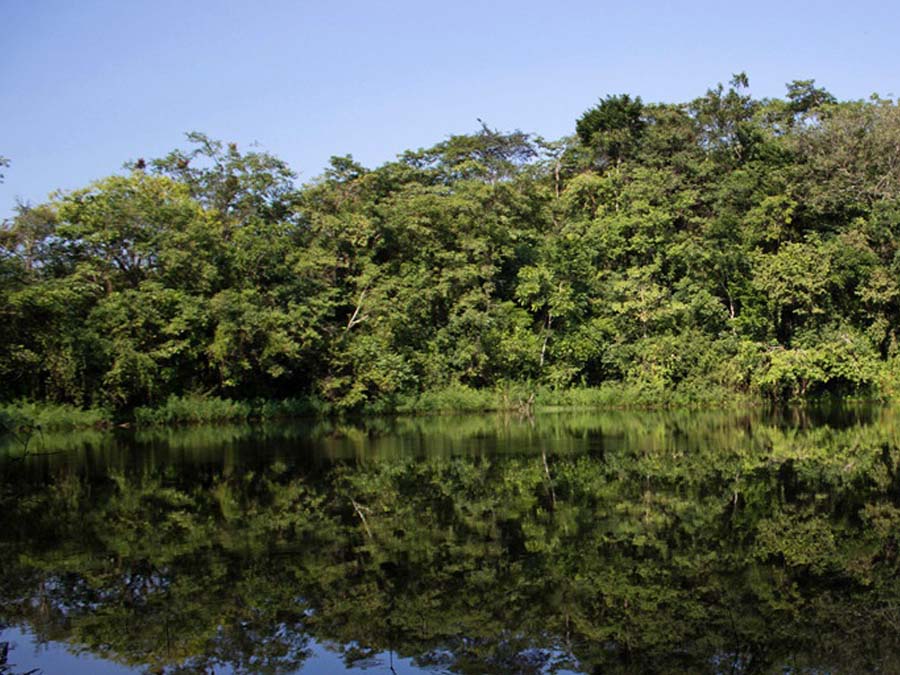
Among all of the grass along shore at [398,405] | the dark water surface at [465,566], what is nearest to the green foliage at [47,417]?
the grass along shore at [398,405]

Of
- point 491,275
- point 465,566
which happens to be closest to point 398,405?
point 491,275

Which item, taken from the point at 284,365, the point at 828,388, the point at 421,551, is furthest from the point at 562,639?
the point at 828,388

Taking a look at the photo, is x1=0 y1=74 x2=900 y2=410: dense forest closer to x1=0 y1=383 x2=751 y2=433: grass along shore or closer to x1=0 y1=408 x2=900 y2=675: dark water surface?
x1=0 y1=383 x2=751 y2=433: grass along shore

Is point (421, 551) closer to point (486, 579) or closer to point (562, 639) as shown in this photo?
point (486, 579)

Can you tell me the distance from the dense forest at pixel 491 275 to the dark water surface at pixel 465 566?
13.1 metres

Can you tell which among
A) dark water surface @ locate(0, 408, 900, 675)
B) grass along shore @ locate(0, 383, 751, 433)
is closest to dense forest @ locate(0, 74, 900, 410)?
grass along shore @ locate(0, 383, 751, 433)

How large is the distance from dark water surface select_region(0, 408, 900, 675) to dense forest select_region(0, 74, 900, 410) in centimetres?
1307

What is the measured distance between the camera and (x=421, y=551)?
8531 mm

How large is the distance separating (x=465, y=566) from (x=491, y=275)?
2535 centimetres

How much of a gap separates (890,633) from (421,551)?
435cm

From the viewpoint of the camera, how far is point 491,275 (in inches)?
1289

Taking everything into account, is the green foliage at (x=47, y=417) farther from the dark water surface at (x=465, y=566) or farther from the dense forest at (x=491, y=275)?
the dark water surface at (x=465, y=566)

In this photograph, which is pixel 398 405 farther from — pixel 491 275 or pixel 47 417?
pixel 47 417

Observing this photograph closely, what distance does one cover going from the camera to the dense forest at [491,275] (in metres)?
28.1
